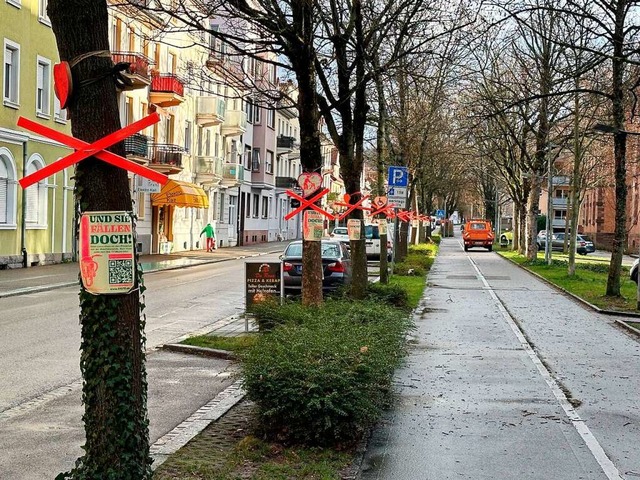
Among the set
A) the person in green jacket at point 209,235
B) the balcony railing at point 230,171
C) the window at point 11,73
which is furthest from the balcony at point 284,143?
the window at point 11,73

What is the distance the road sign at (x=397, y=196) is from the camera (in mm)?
23547

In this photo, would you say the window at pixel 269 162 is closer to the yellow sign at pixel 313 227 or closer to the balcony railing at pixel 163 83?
the balcony railing at pixel 163 83

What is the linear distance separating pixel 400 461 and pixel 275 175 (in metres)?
67.3

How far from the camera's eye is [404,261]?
36312 millimetres

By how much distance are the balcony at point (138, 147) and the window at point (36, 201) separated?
17.7ft

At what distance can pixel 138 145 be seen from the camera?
1499 inches

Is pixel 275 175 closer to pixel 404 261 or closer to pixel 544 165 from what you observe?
pixel 544 165

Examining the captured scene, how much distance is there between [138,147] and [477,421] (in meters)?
31.4

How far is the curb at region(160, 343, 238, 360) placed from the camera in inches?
481

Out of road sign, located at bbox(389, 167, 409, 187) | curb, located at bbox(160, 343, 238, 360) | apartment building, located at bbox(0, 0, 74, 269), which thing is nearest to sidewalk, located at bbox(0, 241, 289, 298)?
apartment building, located at bbox(0, 0, 74, 269)

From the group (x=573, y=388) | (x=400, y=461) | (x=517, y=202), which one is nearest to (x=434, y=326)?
(x=573, y=388)

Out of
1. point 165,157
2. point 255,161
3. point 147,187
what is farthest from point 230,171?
point 147,187

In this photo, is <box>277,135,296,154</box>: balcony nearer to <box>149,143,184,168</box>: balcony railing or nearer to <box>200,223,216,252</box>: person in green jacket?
<box>200,223,216,252</box>: person in green jacket

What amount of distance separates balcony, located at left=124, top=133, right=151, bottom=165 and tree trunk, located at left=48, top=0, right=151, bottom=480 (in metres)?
32.0
